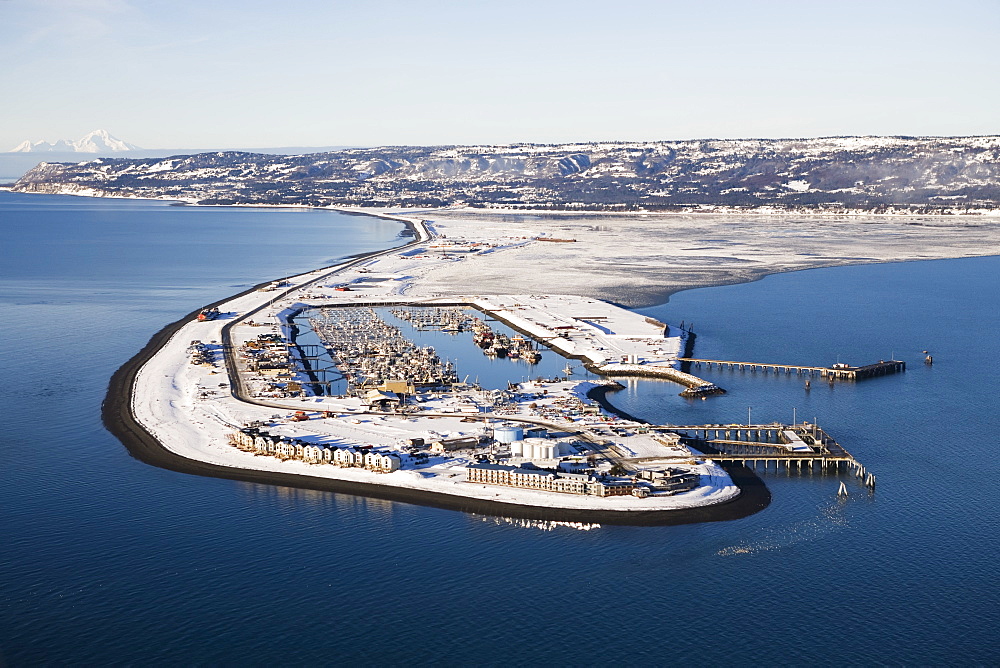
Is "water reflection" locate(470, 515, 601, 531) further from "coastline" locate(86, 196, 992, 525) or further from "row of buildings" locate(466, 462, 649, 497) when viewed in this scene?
"row of buildings" locate(466, 462, 649, 497)

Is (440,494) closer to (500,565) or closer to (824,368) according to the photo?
(500,565)

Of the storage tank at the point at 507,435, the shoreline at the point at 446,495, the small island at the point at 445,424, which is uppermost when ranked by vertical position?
the storage tank at the point at 507,435

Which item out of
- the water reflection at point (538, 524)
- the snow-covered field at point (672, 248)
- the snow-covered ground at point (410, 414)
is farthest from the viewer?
the snow-covered field at point (672, 248)

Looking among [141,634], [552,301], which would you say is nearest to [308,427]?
[141,634]

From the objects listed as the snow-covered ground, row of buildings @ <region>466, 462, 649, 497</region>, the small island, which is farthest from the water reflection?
row of buildings @ <region>466, 462, 649, 497</region>

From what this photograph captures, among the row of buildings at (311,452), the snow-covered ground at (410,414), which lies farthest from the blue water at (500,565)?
the row of buildings at (311,452)

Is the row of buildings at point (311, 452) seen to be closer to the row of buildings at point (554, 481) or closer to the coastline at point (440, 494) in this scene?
the coastline at point (440, 494)

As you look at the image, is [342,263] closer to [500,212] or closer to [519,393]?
[519,393]
